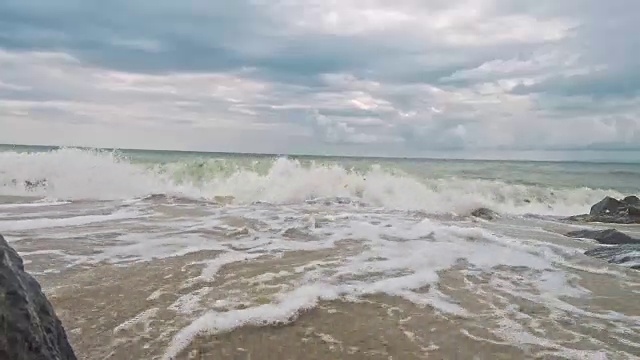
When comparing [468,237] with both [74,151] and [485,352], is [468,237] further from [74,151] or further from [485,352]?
[74,151]

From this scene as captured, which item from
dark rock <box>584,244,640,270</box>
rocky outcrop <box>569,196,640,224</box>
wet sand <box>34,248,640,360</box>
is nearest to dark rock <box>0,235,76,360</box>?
wet sand <box>34,248,640,360</box>

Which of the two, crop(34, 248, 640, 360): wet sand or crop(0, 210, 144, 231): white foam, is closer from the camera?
crop(34, 248, 640, 360): wet sand

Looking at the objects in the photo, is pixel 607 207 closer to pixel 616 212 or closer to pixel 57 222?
pixel 616 212

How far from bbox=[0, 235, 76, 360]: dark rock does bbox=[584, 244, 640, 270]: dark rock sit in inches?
269

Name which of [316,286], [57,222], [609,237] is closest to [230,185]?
[57,222]

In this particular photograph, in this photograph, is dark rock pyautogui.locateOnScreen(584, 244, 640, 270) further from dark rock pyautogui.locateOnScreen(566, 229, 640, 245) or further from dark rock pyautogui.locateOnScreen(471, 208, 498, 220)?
dark rock pyautogui.locateOnScreen(471, 208, 498, 220)

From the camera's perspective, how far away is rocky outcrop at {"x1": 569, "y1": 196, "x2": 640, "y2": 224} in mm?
14680

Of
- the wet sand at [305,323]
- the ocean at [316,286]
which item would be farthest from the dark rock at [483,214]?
the wet sand at [305,323]

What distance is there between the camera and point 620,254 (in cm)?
758

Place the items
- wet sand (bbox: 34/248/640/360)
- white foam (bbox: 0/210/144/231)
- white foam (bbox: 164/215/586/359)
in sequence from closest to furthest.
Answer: wet sand (bbox: 34/248/640/360) → white foam (bbox: 164/215/586/359) → white foam (bbox: 0/210/144/231)

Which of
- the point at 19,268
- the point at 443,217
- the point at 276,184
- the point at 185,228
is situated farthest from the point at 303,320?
the point at 276,184

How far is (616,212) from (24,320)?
637 inches

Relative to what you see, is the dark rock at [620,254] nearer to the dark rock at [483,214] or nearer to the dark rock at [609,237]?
the dark rock at [609,237]

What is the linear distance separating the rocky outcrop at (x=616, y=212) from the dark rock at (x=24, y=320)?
14.6 metres
